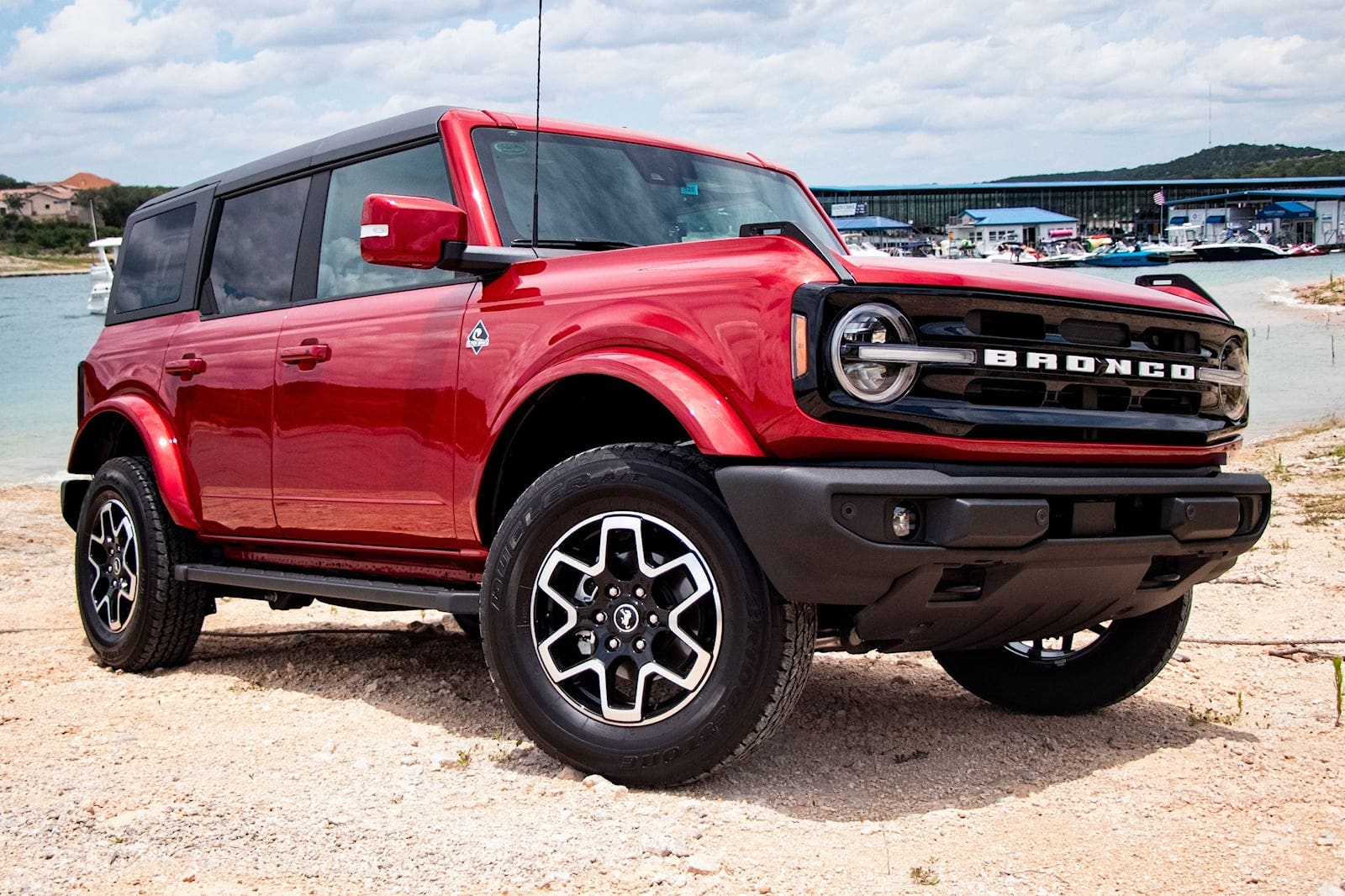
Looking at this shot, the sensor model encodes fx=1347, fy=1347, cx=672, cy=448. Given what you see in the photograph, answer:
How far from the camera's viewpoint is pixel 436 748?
3.95 meters

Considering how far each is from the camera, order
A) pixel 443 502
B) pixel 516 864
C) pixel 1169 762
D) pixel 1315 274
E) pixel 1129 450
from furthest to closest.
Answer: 1. pixel 1315 274
2. pixel 443 502
3. pixel 1169 762
4. pixel 1129 450
5. pixel 516 864

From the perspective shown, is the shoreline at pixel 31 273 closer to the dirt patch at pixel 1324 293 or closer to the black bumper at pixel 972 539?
the dirt patch at pixel 1324 293

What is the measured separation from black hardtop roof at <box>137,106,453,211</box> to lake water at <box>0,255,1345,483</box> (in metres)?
2.27

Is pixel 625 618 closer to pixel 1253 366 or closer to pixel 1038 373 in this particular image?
pixel 1038 373

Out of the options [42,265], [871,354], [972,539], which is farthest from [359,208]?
[42,265]

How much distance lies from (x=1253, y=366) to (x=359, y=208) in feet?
77.9

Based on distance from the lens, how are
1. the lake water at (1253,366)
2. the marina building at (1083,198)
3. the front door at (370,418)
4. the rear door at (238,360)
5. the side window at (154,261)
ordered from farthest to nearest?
the marina building at (1083,198)
the lake water at (1253,366)
the side window at (154,261)
the rear door at (238,360)
the front door at (370,418)

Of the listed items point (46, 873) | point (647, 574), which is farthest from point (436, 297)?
point (46, 873)

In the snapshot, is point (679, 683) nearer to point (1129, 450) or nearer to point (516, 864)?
point (516, 864)

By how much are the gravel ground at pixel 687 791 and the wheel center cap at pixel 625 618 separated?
0.40m

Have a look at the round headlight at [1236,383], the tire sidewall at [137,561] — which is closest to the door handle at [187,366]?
the tire sidewall at [137,561]

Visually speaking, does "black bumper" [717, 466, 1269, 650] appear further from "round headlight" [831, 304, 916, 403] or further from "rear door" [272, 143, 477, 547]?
"rear door" [272, 143, 477, 547]

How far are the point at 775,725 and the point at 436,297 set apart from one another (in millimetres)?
1743

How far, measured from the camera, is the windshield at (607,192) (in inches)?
163
